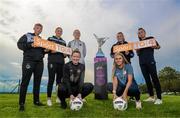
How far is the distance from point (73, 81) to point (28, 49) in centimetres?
174

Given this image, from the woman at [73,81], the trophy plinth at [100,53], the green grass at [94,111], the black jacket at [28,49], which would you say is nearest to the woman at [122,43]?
the trophy plinth at [100,53]

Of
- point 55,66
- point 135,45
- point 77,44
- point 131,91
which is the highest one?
point 77,44

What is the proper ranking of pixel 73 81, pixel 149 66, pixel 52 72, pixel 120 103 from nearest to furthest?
pixel 120 103 < pixel 73 81 < pixel 52 72 < pixel 149 66

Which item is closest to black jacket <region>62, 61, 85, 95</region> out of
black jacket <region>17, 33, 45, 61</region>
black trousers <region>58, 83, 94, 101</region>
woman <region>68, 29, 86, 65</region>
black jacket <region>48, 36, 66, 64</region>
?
black trousers <region>58, 83, 94, 101</region>

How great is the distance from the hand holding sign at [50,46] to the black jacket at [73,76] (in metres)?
0.87

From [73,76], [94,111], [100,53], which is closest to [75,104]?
[94,111]

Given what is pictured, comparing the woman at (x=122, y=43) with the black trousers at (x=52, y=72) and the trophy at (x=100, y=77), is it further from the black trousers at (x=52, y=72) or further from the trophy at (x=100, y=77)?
the black trousers at (x=52, y=72)

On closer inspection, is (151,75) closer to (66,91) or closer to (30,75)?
(66,91)

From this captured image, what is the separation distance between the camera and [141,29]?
11.3 meters

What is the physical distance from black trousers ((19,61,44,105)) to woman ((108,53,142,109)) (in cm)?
238

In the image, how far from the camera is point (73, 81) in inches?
398

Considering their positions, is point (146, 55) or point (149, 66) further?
point (146, 55)

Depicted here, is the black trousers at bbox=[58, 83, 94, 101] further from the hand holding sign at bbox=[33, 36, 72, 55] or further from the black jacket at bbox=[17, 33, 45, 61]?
the hand holding sign at bbox=[33, 36, 72, 55]

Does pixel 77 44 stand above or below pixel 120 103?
above
